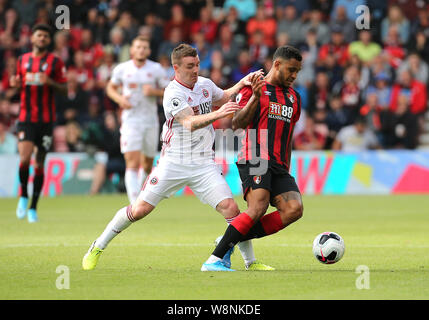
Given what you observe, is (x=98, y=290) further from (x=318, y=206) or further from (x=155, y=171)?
(x=318, y=206)

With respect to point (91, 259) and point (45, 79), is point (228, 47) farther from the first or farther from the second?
point (91, 259)

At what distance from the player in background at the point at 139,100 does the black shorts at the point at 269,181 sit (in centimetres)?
617

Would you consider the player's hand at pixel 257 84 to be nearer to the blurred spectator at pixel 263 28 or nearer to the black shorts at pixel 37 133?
the black shorts at pixel 37 133

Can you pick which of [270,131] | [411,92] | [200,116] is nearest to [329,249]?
[270,131]

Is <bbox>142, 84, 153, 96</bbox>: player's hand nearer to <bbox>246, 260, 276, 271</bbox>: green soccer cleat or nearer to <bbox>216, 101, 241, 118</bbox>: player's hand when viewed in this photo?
<bbox>246, 260, 276, 271</bbox>: green soccer cleat

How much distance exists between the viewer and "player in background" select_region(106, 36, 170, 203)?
1388 cm

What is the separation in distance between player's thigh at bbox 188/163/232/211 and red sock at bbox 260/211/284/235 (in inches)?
14.7

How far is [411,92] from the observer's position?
21.1 meters

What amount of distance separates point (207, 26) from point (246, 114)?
52.0ft

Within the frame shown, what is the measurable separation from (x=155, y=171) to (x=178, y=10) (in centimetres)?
1593

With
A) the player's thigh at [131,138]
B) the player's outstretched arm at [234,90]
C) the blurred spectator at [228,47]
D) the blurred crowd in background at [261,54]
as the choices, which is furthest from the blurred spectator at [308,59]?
the player's outstretched arm at [234,90]

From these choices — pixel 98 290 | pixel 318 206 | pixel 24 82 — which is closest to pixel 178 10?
pixel 318 206

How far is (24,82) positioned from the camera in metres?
13.2

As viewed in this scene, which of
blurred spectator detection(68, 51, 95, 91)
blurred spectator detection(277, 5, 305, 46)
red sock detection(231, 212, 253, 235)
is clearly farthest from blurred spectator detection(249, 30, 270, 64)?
red sock detection(231, 212, 253, 235)
